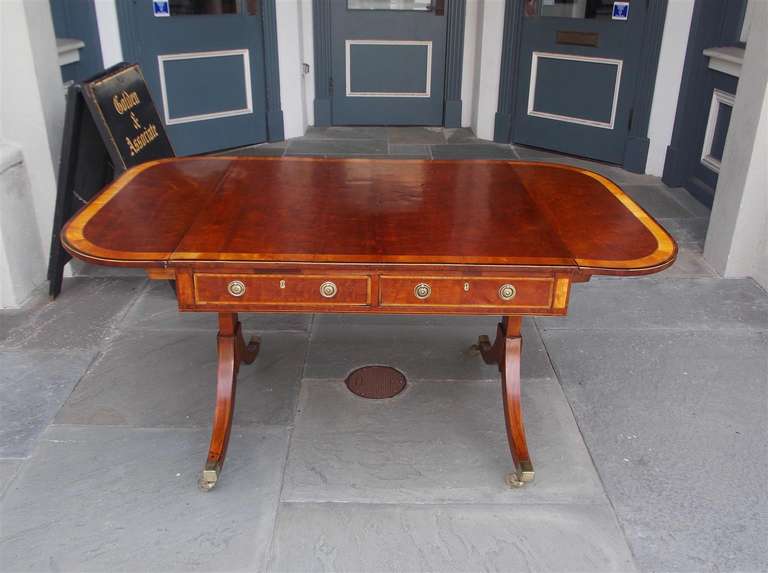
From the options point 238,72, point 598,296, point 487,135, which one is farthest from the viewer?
point 487,135

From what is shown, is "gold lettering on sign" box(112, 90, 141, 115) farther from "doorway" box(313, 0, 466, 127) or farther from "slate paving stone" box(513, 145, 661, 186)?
"slate paving stone" box(513, 145, 661, 186)

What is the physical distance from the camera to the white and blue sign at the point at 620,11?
15.7ft

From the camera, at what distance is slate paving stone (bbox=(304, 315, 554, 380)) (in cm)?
278

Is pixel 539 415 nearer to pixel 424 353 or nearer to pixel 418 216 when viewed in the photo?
pixel 424 353

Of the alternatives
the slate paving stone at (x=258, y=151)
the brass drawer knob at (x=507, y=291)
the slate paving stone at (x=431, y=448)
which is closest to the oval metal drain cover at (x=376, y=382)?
the slate paving stone at (x=431, y=448)

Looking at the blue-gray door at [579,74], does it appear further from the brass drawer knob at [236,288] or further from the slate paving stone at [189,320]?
the brass drawer knob at [236,288]

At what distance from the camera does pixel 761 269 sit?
11.5ft

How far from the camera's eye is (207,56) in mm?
5012

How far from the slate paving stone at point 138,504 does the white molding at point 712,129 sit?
336cm

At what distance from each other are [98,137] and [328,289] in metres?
2.09

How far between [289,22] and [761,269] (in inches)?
145

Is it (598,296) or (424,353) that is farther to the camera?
(598,296)

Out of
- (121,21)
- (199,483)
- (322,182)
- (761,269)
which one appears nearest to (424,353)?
(322,182)

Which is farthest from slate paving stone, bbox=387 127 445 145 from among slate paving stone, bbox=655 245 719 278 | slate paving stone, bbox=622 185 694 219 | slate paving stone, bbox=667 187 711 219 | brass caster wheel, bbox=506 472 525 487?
brass caster wheel, bbox=506 472 525 487
